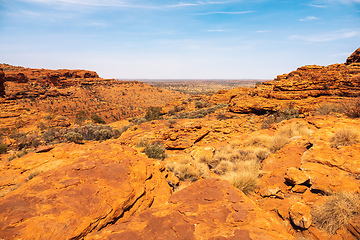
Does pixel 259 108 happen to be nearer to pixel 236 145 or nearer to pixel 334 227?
pixel 236 145

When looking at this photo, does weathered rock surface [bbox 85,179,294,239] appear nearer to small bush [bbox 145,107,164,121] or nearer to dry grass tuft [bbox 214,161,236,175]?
dry grass tuft [bbox 214,161,236,175]

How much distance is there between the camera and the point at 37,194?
2758 millimetres

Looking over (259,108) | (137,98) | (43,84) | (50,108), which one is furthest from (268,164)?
(43,84)

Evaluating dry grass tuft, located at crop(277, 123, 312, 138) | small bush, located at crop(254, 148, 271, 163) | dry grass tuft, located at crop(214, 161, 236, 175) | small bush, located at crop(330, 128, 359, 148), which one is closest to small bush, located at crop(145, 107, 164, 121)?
dry grass tuft, located at crop(277, 123, 312, 138)

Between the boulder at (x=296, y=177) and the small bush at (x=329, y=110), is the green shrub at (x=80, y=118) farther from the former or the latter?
the small bush at (x=329, y=110)

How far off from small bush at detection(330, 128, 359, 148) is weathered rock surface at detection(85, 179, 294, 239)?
3969 mm

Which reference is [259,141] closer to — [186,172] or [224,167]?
[224,167]

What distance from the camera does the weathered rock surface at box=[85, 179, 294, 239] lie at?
1.96 m

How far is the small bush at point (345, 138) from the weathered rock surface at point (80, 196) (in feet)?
16.1

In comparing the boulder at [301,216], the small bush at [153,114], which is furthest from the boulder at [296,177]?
the small bush at [153,114]

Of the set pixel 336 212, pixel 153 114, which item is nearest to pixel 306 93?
pixel 336 212

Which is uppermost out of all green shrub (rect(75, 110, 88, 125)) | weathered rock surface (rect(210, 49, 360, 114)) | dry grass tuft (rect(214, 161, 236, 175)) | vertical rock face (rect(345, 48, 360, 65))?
vertical rock face (rect(345, 48, 360, 65))

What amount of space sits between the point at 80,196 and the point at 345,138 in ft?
22.1

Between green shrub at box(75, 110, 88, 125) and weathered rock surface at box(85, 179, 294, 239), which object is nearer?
weathered rock surface at box(85, 179, 294, 239)
